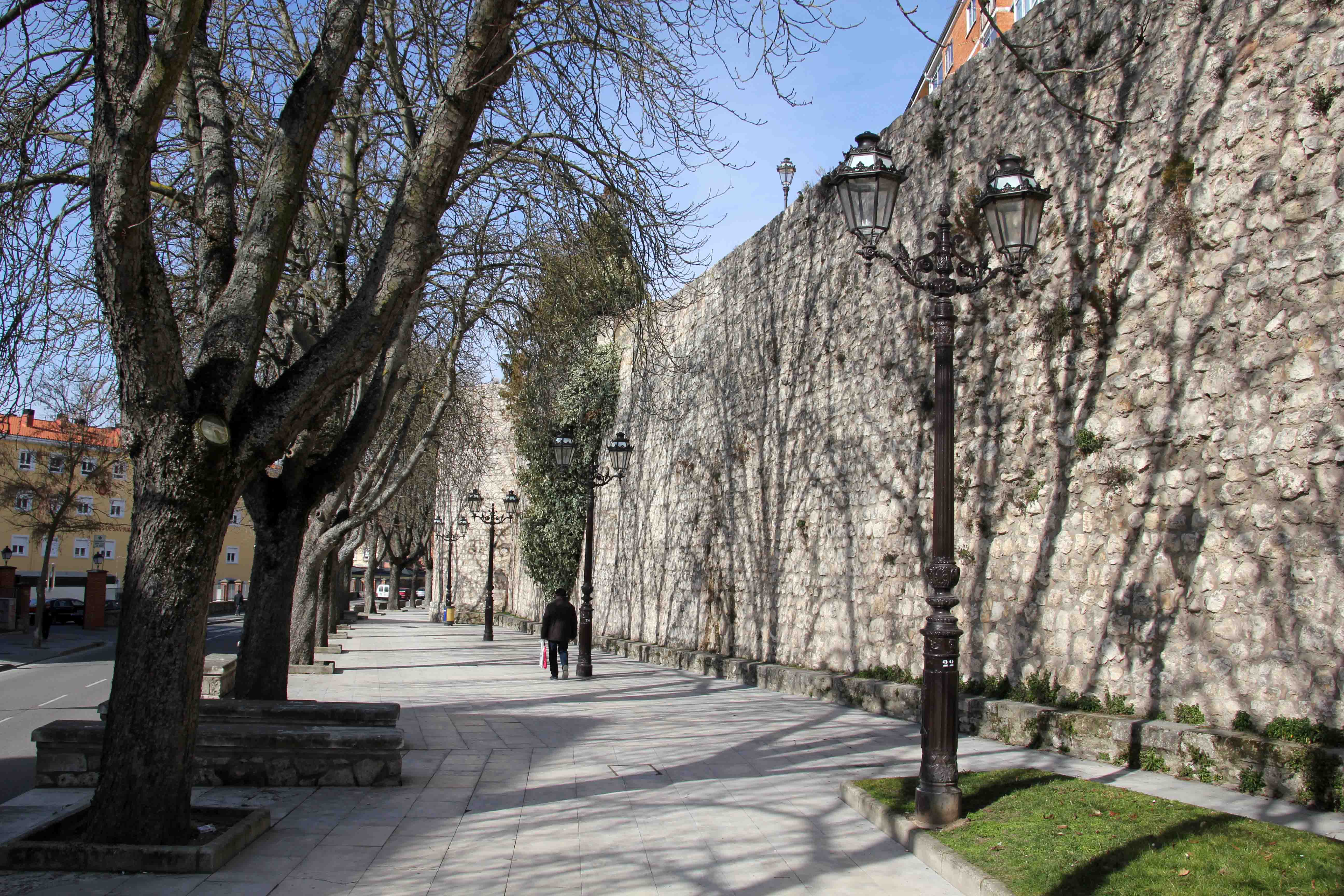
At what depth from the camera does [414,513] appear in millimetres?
43750

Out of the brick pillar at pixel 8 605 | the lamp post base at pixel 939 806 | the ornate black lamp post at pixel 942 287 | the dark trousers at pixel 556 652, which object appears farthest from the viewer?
the brick pillar at pixel 8 605

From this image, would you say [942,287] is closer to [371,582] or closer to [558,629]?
[558,629]

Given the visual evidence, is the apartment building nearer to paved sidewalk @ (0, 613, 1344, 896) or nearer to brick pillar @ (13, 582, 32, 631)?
paved sidewalk @ (0, 613, 1344, 896)

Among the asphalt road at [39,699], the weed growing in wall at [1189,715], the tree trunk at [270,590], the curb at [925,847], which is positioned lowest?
the asphalt road at [39,699]

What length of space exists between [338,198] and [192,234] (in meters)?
1.99

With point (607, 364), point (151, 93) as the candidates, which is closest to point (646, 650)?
point (607, 364)

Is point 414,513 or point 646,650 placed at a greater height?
point 414,513

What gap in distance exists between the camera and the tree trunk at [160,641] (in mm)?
4781

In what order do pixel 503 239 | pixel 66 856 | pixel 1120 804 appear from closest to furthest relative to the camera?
pixel 66 856, pixel 1120 804, pixel 503 239

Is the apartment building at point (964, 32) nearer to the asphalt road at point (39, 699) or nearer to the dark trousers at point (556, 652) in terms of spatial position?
the dark trousers at point (556, 652)

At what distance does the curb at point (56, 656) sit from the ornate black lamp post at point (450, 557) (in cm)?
1282

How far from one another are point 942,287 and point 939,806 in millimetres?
3101

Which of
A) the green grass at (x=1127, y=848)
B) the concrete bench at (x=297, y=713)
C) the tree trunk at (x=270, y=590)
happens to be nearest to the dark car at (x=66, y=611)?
the tree trunk at (x=270, y=590)

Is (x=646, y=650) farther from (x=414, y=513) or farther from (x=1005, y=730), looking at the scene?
(x=414, y=513)
